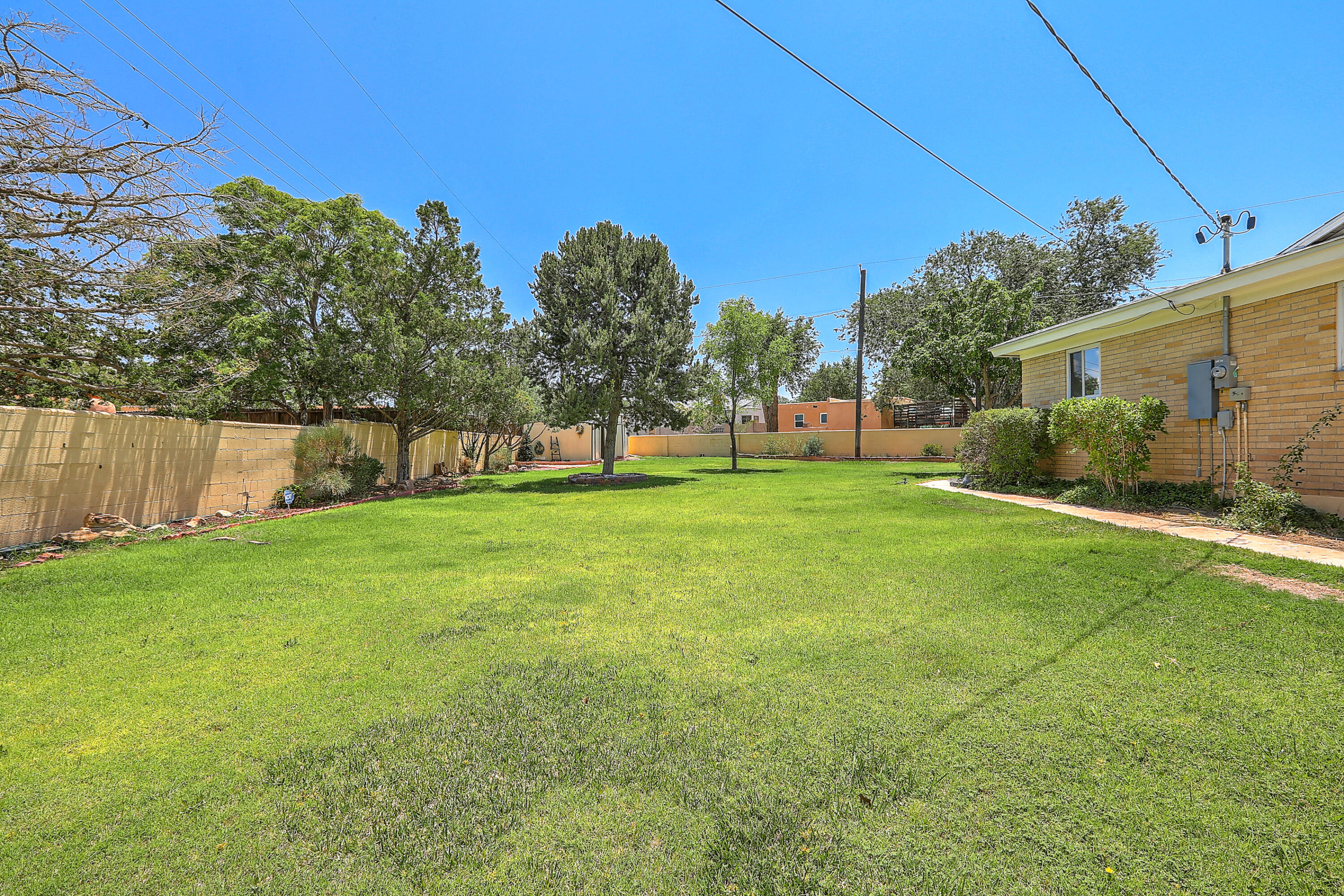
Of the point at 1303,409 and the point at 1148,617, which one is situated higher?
the point at 1303,409

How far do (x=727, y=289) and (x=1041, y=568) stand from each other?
21.8m

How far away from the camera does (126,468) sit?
7473mm

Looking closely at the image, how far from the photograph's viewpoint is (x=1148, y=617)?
11.7 ft

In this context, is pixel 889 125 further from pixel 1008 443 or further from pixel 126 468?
pixel 126 468

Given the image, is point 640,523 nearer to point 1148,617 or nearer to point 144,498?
point 1148,617

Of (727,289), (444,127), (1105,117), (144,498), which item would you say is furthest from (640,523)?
(727,289)

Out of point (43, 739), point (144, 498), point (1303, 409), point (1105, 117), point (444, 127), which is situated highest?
point (444, 127)

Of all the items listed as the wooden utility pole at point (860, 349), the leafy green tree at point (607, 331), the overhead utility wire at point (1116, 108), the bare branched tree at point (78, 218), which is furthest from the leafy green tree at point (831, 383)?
the bare branched tree at point (78, 218)

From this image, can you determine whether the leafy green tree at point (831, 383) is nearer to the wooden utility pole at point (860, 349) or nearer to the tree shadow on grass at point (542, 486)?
the wooden utility pole at point (860, 349)

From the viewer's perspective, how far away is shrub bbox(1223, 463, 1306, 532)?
5992mm

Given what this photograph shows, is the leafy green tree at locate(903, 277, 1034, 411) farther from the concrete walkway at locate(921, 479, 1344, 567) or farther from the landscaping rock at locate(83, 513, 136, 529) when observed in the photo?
the landscaping rock at locate(83, 513, 136, 529)

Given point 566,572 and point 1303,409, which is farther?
point 1303,409

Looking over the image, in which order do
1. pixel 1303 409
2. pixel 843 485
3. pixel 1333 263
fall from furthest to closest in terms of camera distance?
1. pixel 843 485
2. pixel 1303 409
3. pixel 1333 263

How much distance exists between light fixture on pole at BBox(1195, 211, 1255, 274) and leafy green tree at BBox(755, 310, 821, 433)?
14841mm
